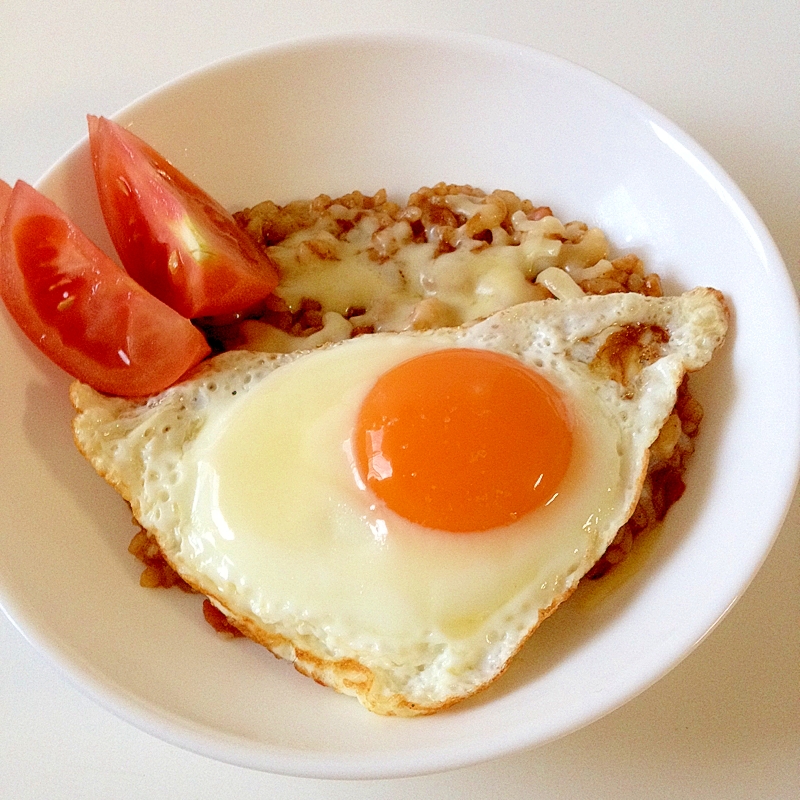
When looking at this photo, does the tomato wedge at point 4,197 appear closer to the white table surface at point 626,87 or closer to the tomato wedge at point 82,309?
the tomato wedge at point 82,309

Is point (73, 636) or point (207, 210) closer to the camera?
point (73, 636)

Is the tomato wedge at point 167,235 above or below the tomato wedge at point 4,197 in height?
above

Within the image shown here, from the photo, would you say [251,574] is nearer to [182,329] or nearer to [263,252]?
[182,329]

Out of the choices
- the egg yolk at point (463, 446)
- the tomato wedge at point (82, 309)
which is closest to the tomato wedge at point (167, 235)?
the tomato wedge at point (82, 309)

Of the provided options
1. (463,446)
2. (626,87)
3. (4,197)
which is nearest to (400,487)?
(463,446)

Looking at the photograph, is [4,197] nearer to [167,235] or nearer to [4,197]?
[4,197]

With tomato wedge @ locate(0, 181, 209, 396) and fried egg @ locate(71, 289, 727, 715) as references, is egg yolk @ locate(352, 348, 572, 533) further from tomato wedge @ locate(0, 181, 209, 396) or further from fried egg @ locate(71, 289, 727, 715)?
tomato wedge @ locate(0, 181, 209, 396)

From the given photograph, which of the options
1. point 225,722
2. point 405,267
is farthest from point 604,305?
point 225,722
